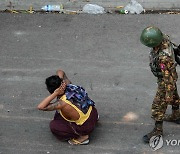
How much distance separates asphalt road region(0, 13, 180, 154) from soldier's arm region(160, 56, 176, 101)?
34.8 inches

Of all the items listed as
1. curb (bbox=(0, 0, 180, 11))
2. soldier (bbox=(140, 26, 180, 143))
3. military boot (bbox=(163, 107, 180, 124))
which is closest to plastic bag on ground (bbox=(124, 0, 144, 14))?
curb (bbox=(0, 0, 180, 11))

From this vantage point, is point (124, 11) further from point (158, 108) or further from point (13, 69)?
point (158, 108)

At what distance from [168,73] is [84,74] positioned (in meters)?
Answer: 2.20

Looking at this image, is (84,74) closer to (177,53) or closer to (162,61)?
(177,53)

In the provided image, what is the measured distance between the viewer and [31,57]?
295 inches

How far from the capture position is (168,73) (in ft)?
16.6

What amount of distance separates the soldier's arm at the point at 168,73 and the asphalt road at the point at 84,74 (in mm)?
884

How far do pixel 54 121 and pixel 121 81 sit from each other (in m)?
1.56

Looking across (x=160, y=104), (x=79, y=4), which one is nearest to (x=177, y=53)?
(x=160, y=104)

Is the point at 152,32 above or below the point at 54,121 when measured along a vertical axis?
above

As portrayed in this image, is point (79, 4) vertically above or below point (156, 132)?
above

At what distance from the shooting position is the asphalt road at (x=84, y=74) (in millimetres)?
5789

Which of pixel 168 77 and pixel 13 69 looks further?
pixel 13 69

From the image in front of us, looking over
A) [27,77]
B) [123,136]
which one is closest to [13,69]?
[27,77]
